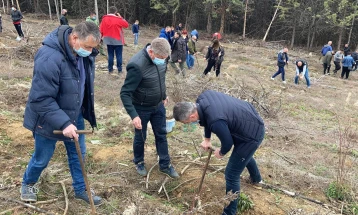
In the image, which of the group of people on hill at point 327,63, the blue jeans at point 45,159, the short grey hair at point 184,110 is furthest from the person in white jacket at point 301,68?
the blue jeans at point 45,159

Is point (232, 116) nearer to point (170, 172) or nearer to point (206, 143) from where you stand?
point (206, 143)

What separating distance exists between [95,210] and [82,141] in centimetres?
A: 69

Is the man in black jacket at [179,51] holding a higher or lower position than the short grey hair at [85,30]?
lower

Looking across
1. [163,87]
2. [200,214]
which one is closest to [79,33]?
[163,87]

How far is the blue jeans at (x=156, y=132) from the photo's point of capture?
143 inches

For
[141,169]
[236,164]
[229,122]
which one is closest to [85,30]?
[229,122]

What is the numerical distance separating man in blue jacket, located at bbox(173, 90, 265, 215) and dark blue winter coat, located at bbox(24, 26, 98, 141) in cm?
93

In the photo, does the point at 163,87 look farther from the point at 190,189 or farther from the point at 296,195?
the point at 296,195

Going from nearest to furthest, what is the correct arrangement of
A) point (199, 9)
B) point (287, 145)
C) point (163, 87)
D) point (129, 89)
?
point (129, 89) → point (163, 87) → point (287, 145) → point (199, 9)

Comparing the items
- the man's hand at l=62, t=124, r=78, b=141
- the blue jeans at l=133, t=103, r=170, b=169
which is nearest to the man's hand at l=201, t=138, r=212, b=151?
the blue jeans at l=133, t=103, r=170, b=169

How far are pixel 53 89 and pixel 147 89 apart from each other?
45.9 inches

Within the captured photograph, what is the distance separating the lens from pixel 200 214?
351 cm

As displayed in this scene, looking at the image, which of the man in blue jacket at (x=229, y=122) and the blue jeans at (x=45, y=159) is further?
the man in blue jacket at (x=229, y=122)

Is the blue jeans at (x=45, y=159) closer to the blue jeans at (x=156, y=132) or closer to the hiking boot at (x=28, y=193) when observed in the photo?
the hiking boot at (x=28, y=193)
